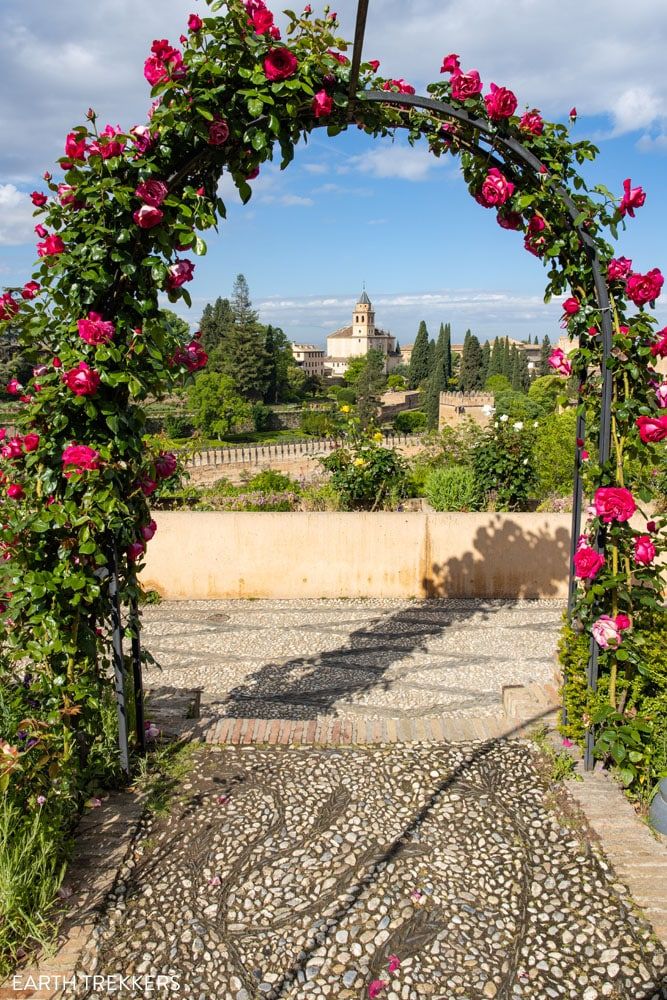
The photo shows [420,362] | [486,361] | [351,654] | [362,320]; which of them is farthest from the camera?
[362,320]

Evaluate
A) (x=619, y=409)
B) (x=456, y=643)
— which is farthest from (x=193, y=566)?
(x=619, y=409)

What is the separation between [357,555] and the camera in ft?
19.1

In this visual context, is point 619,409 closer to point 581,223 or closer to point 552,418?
point 581,223

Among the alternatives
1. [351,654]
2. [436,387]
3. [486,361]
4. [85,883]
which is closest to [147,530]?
[85,883]

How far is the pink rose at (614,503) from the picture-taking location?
2510 millimetres

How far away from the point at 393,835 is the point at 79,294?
88.8 inches

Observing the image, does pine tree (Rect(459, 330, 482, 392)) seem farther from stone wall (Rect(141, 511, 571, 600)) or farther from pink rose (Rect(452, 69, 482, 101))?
pink rose (Rect(452, 69, 482, 101))

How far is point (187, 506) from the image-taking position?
6.54 meters

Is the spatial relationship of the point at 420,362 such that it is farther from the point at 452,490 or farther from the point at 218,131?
the point at 218,131

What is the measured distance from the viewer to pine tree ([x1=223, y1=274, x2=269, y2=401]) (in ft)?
155

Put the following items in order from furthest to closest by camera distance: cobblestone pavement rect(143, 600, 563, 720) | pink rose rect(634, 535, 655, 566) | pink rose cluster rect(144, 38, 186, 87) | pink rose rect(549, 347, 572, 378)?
cobblestone pavement rect(143, 600, 563, 720), pink rose rect(549, 347, 572, 378), pink rose rect(634, 535, 655, 566), pink rose cluster rect(144, 38, 186, 87)

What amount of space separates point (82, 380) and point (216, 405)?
130 feet

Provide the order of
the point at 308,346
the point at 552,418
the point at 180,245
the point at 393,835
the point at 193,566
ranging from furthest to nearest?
1. the point at 308,346
2. the point at 552,418
3. the point at 193,566
4. the point at 393,835
5. the point at 180,245

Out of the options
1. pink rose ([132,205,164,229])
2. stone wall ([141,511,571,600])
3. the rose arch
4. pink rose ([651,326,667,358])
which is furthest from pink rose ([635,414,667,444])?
stone wall ([141,511,571,600])
